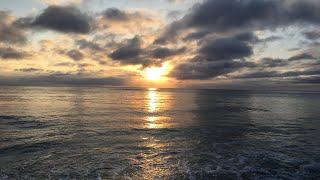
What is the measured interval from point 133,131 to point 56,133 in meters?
9.14

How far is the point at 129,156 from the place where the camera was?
22.3m

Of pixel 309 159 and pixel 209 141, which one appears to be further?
pixel 209 141

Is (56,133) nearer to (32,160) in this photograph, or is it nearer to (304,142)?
(32,160)

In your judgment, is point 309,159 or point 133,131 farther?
point 133,131

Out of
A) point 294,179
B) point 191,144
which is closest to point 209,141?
point 191,144

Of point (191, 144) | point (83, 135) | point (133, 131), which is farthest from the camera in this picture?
point (133, 131)

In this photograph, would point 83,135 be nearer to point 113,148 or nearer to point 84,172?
point 113,148

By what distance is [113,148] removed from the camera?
24.9 m

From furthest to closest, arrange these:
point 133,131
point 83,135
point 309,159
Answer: point 133,131, point 83,135, point 309,159

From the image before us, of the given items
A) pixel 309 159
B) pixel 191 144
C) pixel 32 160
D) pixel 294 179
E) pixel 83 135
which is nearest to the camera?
pixel 294 179

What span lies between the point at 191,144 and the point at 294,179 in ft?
36.4

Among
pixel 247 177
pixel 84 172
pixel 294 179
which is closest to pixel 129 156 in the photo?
pixel 84 172

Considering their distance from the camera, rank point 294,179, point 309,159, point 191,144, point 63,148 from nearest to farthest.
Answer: point 294,179 < point 309,159 < point 63,148 < point 191,144

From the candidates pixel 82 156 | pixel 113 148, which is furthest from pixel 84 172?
pixel 113 148
